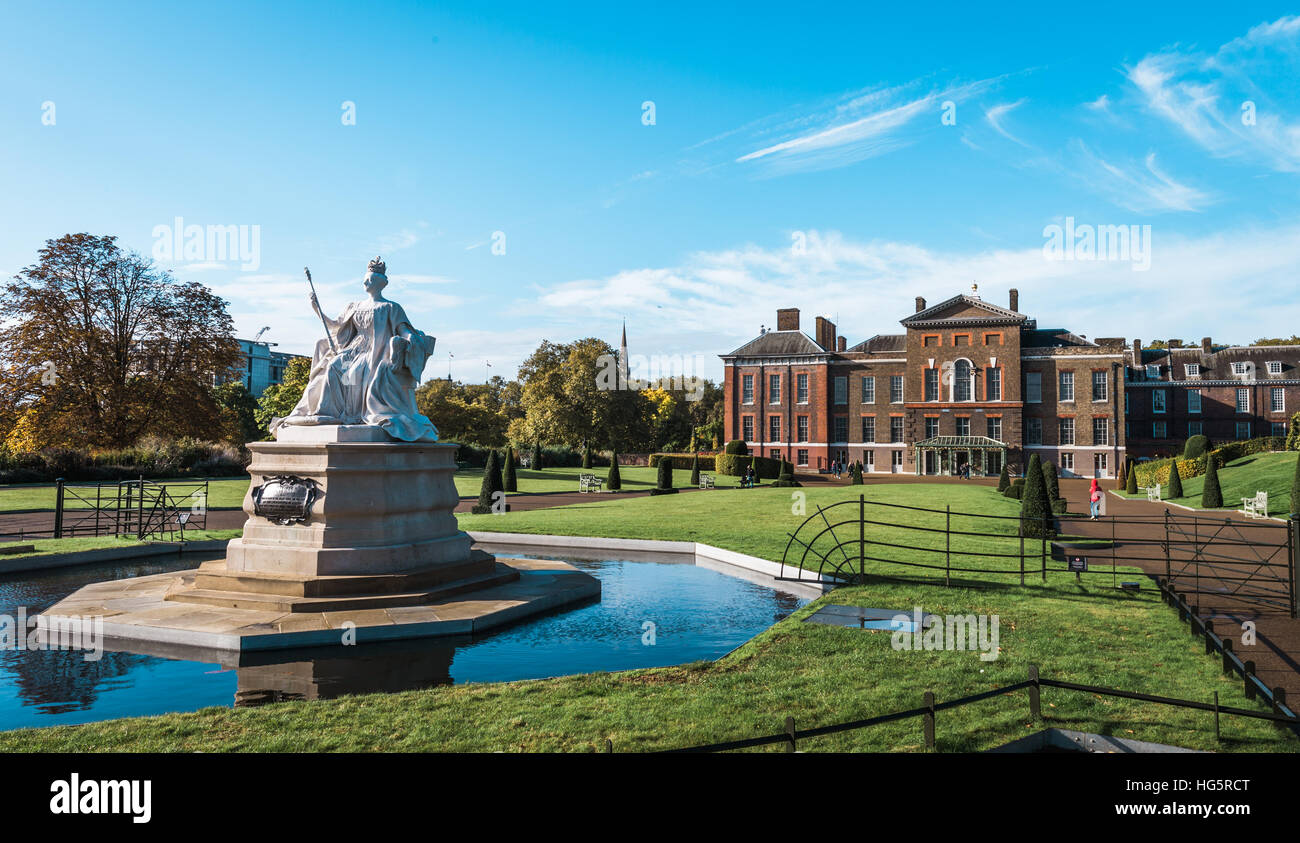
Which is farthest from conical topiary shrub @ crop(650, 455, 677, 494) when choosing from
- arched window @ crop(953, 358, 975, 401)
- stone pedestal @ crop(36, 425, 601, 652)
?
arched window @ crop(953, 358, 975, 401)

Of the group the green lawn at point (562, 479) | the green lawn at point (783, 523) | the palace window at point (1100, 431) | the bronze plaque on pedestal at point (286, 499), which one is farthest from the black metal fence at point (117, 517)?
the palace window at point (1100, 431)

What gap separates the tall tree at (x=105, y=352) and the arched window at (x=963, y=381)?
50.8 meters

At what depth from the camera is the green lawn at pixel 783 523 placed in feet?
53.6

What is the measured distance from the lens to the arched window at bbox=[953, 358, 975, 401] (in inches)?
2287

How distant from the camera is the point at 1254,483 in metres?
31.0

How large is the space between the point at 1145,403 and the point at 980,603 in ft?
214

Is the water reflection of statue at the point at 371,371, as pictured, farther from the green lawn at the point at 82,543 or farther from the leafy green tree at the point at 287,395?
the leafy green tree at the point at 287,395

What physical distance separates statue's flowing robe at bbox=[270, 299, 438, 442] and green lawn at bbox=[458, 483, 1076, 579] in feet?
25.2

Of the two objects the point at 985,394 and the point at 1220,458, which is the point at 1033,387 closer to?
the point at 985,394

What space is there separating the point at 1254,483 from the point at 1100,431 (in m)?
26.9

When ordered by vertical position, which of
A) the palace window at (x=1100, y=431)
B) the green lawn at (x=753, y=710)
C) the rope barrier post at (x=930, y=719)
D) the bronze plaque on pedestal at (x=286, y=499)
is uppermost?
the palace window at (x=1100, y=431)

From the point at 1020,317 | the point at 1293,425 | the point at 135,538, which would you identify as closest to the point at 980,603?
the point at 135,538

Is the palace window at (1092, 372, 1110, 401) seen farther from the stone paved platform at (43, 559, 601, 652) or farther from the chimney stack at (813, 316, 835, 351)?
the stone paved platform at (43, 559, 601, 652)
